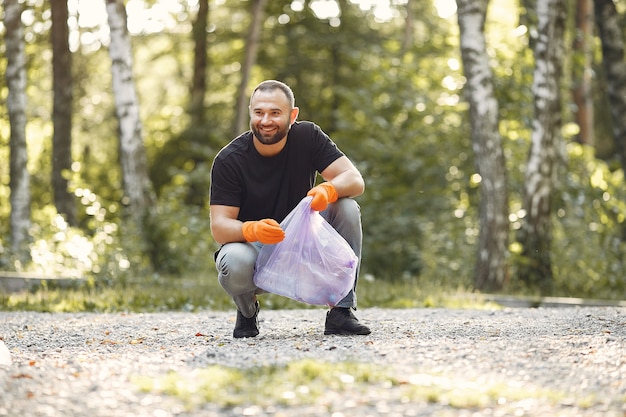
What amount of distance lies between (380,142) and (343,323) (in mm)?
10149

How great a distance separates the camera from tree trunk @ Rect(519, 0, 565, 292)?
484 inches

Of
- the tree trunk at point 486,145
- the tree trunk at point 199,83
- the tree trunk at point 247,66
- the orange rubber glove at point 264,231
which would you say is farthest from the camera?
the tree trunk at point 199,83

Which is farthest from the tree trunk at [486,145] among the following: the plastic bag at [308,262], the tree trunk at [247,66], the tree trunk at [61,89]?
the tree trunk at [61,89]

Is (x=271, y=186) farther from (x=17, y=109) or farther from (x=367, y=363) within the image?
(x=17, y=109)

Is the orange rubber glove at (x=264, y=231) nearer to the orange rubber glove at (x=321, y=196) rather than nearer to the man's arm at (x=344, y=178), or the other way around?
the orange rubber glove at (x=321, y=196)

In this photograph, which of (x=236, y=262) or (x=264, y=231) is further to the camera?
(x=236, y=262)

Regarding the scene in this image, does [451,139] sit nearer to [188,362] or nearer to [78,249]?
[78,249]

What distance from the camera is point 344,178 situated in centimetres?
638

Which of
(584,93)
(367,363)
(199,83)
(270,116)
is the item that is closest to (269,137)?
(270,116)

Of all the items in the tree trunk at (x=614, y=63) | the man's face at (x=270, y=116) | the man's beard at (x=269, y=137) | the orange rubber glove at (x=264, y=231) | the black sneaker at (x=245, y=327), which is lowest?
the black sneaker at (x=245, y=327)

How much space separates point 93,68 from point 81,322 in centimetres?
1568

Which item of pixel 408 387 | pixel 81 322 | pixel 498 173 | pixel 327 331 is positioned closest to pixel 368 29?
pixel 498 173

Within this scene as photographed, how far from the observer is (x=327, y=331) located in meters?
6.61

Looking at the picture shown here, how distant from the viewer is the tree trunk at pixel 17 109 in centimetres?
1552
